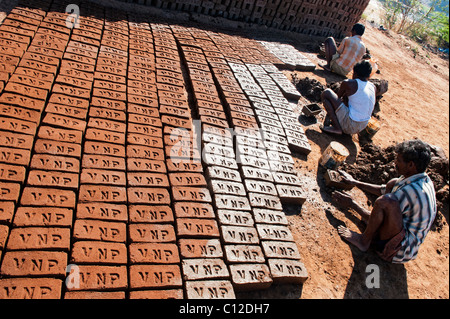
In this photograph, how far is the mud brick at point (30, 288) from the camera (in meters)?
2.57

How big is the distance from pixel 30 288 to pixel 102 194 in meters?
A: 1.17

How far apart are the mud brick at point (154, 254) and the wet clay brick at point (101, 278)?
189 mm

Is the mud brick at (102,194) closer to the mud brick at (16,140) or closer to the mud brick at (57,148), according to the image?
the mud brick at (57,148)

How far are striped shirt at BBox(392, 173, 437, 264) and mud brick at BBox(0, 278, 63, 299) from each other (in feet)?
12.8

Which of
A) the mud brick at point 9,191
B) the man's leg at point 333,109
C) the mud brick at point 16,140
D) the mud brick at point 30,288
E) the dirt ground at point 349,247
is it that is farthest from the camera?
the man's leg at point 333,109

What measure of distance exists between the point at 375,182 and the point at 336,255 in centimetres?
206

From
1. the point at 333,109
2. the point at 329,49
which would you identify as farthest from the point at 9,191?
the point at 329,49

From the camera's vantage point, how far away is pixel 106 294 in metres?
2.83

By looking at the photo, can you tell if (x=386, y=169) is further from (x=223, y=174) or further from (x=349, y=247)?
(x=223, y=174)

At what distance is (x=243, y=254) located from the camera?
140 inches

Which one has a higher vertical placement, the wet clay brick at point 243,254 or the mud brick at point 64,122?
the mud brick at point 64,122

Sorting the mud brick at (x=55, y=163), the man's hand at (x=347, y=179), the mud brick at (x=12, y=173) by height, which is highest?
the man's hand at (x=347, y=179)

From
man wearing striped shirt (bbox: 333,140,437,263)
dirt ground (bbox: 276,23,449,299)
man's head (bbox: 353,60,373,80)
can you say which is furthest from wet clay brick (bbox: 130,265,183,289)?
man's head (bbox: 353,60,373,80)

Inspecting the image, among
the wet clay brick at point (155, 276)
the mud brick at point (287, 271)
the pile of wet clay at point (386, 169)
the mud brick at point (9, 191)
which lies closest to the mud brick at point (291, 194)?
the mud brick at point (287, 271)
